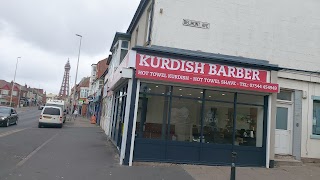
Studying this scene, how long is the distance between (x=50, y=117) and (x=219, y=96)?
17.3m

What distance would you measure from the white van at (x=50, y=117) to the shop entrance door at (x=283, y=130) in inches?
713

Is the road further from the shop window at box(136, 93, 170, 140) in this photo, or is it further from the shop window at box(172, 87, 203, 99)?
the shop window at box(172, 87, 203, 99)

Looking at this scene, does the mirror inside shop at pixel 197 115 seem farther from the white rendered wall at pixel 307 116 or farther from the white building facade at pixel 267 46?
the white rendered wall at pixel 307 116

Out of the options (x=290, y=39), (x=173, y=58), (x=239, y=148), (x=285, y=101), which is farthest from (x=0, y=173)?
(x=290, y=39)

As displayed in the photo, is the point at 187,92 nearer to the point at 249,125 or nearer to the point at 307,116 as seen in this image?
the point at 249,125

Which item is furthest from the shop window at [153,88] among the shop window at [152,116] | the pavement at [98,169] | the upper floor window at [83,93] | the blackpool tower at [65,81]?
the blackpool tower at [65,81]

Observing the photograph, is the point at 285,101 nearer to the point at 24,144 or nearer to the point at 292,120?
the point at 292,120

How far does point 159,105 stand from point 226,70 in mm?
2805

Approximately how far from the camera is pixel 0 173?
8.58 m

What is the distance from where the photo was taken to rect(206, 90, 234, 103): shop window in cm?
1184

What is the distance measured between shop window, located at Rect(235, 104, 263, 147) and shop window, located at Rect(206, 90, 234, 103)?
47cm

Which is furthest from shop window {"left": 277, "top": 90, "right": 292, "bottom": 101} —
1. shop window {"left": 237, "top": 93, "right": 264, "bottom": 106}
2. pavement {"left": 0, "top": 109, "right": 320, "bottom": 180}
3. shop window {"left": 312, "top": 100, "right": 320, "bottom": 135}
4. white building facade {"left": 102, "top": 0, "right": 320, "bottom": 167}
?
pavement {"left": 0, "top": 109, "right": 320, "bottom": 180}

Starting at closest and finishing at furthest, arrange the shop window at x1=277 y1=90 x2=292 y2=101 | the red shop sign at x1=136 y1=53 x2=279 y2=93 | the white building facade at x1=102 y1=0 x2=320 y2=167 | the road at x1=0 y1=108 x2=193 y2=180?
1. the road at x1=0 y1=108 x2=193 y2=180
2. the red shop sign at x1=136 y1=53 x2=279 y2=93
3. the white building facade at x1=102 y1=0 x2=320 y2=167
4. the shop window at x1=277 y1=90 x2=292 y2=101

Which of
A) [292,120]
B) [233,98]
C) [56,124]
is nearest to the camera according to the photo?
[233,98]
